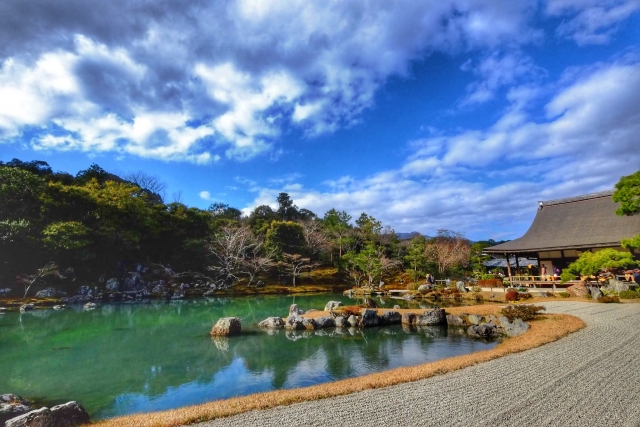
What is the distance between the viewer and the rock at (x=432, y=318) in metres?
13.6

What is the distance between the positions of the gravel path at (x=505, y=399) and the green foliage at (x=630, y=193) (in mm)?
8885

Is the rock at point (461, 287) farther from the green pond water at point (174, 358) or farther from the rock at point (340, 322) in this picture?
the rock at point (340, 322)

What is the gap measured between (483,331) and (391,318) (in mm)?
3843

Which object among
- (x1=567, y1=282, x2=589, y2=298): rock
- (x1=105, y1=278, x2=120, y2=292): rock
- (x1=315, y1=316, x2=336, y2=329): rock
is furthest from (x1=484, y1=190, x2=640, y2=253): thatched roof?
(x1=105, y1=278, x2=120, y2=292): rock

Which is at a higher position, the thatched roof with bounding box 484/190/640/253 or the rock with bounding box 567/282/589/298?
Answer: the thatched roof with bounding box 484/190/640/253

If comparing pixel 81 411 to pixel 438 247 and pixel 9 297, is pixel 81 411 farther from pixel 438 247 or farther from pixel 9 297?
pixel 438 247

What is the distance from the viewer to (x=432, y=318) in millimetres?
13641

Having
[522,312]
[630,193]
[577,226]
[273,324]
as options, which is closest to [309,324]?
[273,324]

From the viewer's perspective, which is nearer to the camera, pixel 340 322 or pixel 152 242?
pixel 340 322

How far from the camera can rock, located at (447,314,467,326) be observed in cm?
1341

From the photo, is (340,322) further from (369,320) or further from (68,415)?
(68,415)

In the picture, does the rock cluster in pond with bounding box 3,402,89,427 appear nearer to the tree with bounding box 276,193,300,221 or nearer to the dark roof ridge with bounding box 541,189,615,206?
the dark roof ridge with bounding box 541,189,615,206

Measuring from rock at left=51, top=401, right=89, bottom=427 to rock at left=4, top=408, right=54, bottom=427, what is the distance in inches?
3.5

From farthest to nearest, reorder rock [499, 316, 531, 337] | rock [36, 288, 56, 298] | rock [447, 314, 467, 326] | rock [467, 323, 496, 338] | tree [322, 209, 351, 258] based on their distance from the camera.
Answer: tree [322, 209, 351, 258] < rock [36, 288, 56, 298] < rock [447, 314, 467, 326] < rock [467, 323, 496, 338] < rock [499, 316, 531, 337]
